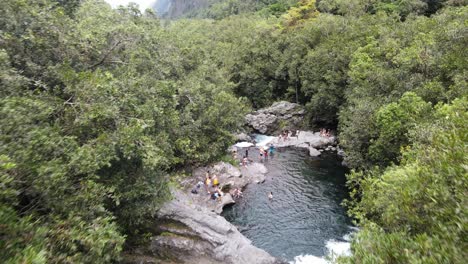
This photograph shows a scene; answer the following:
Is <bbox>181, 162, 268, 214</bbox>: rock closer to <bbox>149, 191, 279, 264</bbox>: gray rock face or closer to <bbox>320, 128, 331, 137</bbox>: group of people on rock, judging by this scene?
<bbox>149, 191, 279, 264</bbox>: gray rock face

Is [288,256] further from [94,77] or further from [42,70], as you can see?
[42,70]

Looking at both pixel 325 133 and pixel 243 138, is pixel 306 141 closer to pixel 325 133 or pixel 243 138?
pixel 325 133

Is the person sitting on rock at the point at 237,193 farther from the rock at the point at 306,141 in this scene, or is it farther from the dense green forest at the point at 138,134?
the rock at the point at 306,141

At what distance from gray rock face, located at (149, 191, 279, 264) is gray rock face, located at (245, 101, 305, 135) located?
1246 inches

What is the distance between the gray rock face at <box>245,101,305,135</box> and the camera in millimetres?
52594

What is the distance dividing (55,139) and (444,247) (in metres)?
12.5

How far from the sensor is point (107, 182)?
50.7 ft

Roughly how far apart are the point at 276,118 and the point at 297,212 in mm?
26664

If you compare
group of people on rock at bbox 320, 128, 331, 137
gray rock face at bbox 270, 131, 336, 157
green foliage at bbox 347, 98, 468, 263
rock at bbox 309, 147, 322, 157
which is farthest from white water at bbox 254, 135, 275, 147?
green foliage at bbox 347, 98, 468, 263

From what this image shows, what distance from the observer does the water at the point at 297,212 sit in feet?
77.5

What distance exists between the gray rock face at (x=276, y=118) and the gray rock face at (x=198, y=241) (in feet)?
104

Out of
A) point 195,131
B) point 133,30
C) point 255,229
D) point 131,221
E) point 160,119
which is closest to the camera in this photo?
point 131,221

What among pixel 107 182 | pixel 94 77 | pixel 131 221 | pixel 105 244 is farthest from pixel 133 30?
pixel 105 244

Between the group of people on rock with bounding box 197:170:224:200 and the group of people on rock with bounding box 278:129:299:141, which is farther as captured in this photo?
the group of people on rock with bounding box 278:129:299:141
